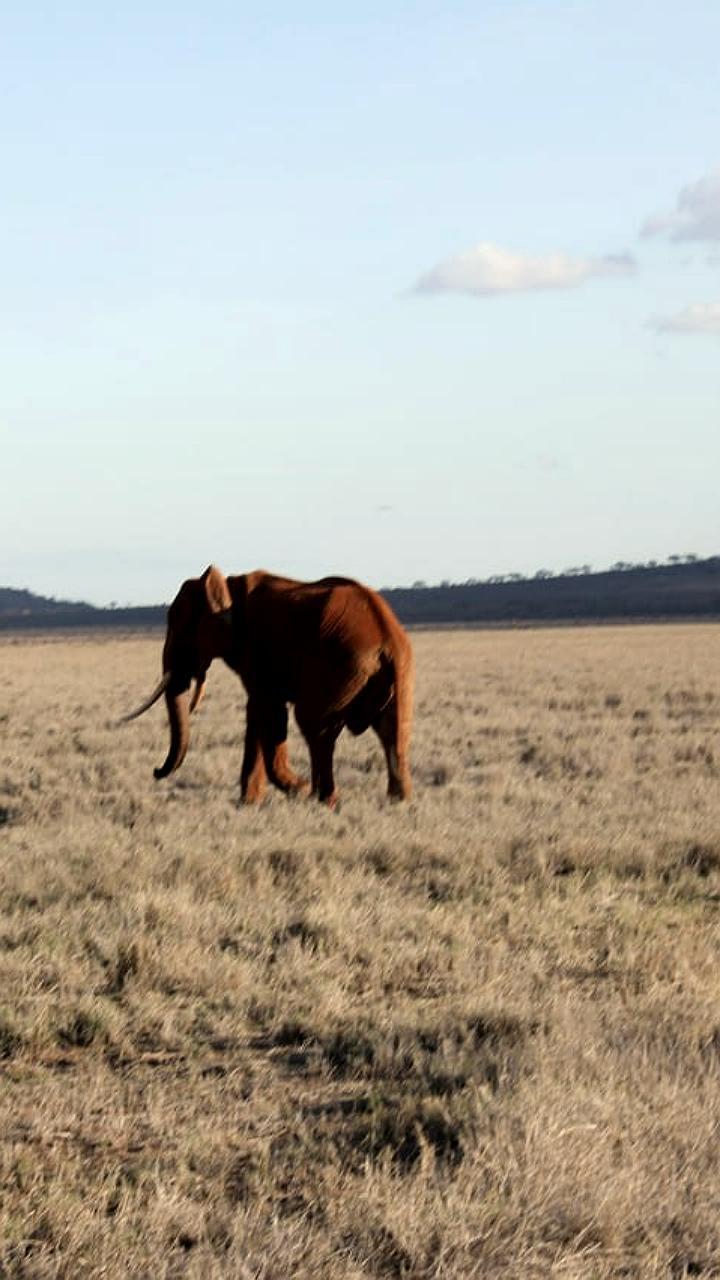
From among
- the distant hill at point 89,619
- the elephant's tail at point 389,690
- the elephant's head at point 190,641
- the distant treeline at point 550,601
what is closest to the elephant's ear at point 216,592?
the elephant's head at point 190,641

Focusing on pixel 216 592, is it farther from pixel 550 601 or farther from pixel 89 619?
pixel 89 619

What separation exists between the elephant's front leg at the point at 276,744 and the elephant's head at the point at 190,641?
23.5 inches

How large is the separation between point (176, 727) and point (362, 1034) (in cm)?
779

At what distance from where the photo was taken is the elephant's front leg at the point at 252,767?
13148mm

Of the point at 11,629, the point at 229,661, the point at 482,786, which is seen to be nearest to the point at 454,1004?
the point at 229,661

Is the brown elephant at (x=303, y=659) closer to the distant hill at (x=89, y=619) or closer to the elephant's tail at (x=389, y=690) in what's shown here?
the elephant's tail at (x=389, y=690)

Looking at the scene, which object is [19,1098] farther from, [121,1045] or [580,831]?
[580,831]

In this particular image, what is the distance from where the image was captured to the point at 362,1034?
20.8 feet

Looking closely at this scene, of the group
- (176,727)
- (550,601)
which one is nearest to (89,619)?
(550,601)

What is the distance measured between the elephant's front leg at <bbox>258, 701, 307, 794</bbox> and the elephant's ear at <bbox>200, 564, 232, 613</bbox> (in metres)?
0.81

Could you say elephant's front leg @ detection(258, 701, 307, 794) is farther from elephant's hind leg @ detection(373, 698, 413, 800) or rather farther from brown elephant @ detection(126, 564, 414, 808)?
elephant's hind leg @ detection(373, 698, 413, 800)

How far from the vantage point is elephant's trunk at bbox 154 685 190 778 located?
1384 centimetres

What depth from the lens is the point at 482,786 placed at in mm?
14875

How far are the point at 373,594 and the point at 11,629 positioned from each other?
384 ft
